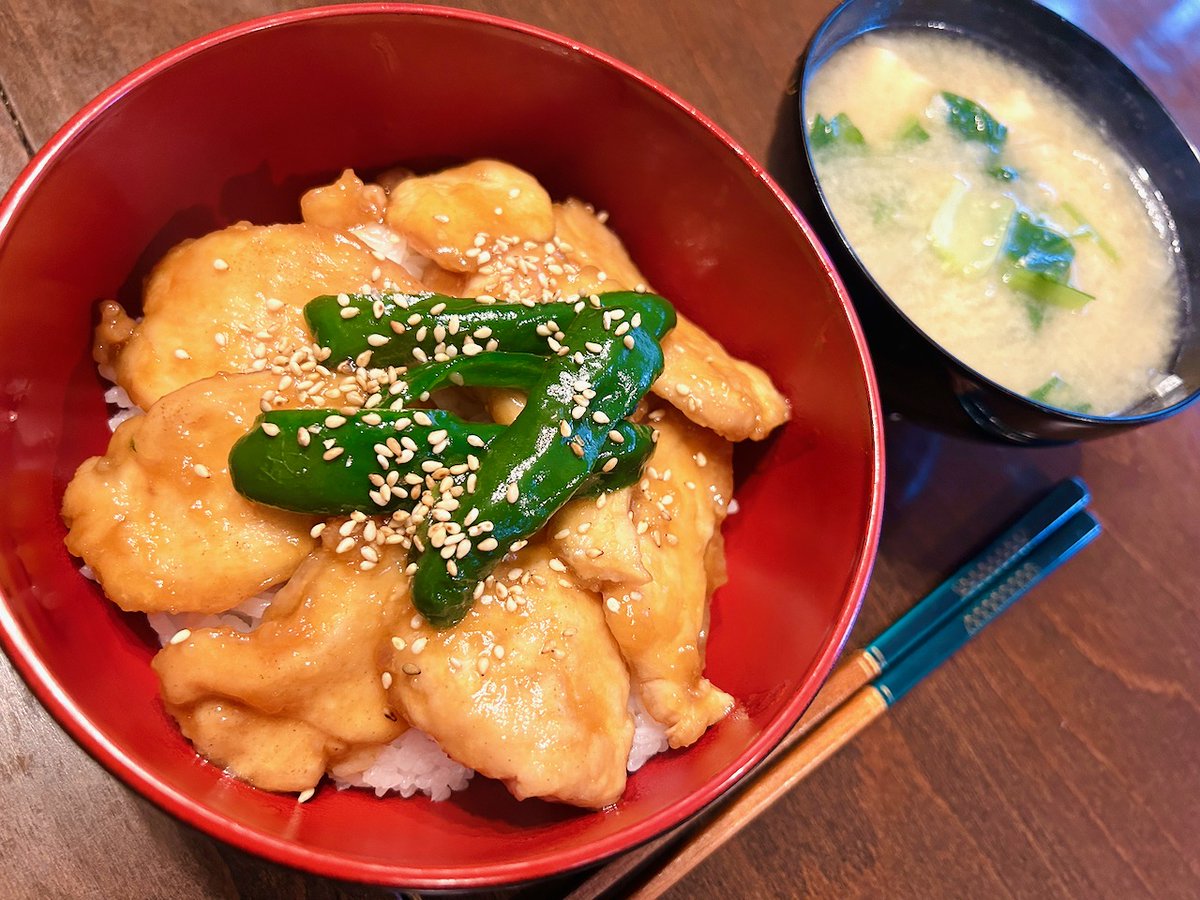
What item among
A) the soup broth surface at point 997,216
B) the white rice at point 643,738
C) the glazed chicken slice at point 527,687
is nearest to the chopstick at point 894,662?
the white rice at point 643,738

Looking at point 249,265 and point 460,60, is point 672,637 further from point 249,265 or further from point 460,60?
point 460,60

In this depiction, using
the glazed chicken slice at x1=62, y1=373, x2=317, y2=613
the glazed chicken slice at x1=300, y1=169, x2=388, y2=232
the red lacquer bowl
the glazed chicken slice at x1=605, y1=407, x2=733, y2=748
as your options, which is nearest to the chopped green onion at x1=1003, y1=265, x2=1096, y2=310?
the red lacquer bowl

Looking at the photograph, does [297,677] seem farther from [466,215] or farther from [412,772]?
[466,215]

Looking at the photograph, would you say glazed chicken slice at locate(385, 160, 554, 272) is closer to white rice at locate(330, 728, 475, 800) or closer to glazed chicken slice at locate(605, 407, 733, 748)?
glazed chicken slice at locate(605, 407, 733, 748)

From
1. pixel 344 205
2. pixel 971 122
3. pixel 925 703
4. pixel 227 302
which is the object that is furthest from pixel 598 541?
pixel 971 122

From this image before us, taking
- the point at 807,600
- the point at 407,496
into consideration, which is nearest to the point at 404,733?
the point at 407,496
